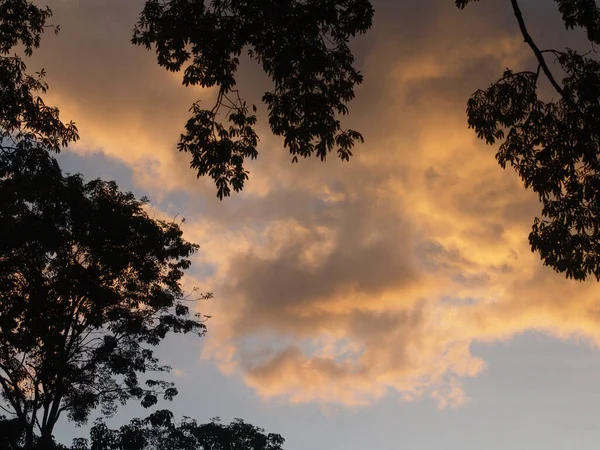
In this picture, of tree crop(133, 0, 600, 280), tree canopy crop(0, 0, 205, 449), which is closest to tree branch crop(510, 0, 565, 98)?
tree crop(133, 0, 600, 280)

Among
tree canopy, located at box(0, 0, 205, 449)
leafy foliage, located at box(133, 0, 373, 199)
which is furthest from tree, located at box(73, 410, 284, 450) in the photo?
leafy foliage, located at box(133, 0, 373, 199)

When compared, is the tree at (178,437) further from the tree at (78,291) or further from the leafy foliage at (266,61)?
the leafy foliage at (266,61)

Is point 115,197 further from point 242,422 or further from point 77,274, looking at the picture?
point 242,422

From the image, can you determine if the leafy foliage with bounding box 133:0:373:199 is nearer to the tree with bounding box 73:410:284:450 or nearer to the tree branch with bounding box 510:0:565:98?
the tree branch with bounding box 510:0:565:98

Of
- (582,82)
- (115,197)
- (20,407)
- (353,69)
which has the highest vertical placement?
(115,197)

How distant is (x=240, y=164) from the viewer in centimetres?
1313

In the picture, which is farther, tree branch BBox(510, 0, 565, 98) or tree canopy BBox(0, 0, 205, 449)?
tree canopy BBox(0, 0, 205, 449)

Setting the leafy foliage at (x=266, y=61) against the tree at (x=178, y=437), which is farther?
the tree at (x=178, y=437)

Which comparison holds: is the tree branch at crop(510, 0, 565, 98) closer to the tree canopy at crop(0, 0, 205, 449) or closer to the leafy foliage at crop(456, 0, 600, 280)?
the leafy foliage at crop(456, 0, 600, 280)

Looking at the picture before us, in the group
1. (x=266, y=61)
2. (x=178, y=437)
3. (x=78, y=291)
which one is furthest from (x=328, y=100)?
(x=178, y=437)

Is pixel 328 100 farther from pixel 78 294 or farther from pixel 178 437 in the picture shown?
pixel 178 437

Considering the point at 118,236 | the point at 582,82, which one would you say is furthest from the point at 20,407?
the point at 582,82

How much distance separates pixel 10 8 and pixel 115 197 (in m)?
10.3

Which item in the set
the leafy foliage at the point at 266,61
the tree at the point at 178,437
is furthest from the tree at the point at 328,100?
the tree at the point at 178,437
